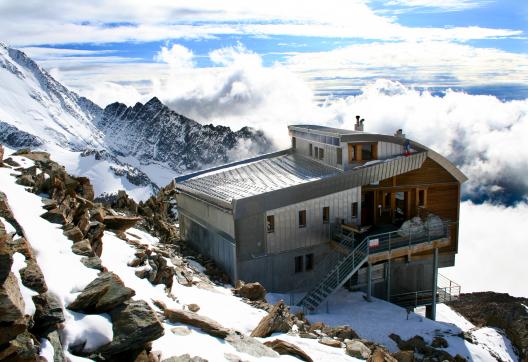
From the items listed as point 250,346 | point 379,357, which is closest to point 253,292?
point 379,357

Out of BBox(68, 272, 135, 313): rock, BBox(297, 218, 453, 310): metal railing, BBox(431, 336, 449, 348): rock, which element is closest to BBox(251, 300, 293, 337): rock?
BBox(68, 272, 135, 313): rock

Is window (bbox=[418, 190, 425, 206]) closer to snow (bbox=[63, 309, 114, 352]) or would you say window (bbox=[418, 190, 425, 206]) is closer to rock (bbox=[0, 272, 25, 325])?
snow (bbox=[63, 309, 114, 352])

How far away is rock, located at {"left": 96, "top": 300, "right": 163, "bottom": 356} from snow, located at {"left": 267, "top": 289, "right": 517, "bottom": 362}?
13.4 meters

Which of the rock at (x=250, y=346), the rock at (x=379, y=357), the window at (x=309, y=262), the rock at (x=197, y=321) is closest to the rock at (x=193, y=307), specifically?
the rock at (x=197, y=321)

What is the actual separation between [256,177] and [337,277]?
26.9ft

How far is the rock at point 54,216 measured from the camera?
14.6 m

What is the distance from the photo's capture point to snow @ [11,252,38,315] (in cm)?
951

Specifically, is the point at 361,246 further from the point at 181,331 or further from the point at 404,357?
the point at 181,331

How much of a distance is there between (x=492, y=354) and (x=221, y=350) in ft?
55.8

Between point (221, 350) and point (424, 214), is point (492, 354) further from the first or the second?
point (221, 350)

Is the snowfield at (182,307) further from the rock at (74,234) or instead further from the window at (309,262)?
the window at (309,262)

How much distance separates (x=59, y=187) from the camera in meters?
17.3

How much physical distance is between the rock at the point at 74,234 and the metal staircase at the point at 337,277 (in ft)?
44.9

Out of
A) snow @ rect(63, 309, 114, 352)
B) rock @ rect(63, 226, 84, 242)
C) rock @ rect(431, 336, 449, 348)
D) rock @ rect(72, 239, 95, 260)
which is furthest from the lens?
rock @ rect(431, 336, 449, 348)
